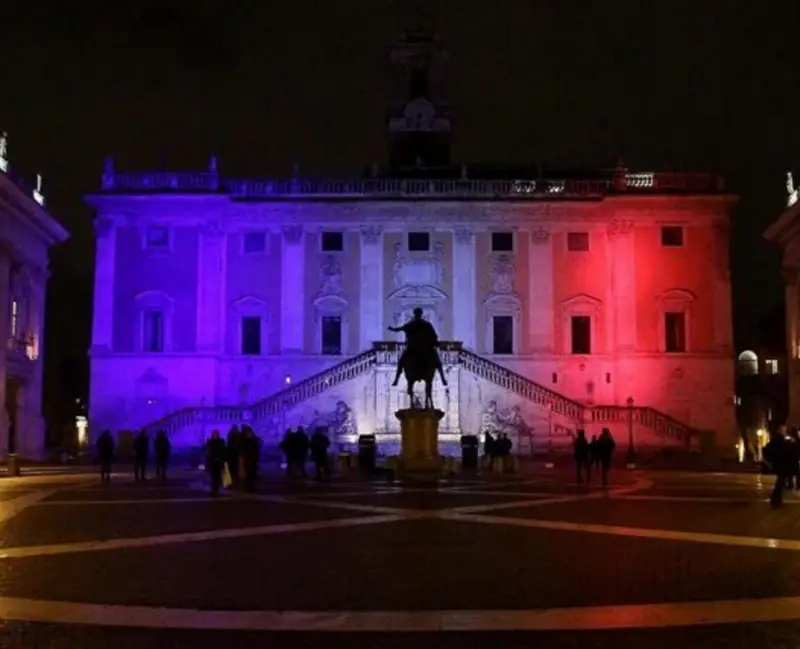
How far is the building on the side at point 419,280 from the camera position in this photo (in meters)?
57.4

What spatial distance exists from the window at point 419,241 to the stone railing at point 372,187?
2128 mm

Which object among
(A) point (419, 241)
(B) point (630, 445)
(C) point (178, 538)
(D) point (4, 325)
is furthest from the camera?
(A) point (419, 241)

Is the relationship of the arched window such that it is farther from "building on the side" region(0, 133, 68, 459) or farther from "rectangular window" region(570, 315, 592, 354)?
"building on the side" region(0, 133, 68, 459)

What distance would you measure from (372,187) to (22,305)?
64.0 ft

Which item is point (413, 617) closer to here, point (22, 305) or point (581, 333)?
point (22, 305)

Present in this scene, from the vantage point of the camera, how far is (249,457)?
28.0m

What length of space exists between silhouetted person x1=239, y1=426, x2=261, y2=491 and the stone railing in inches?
1222

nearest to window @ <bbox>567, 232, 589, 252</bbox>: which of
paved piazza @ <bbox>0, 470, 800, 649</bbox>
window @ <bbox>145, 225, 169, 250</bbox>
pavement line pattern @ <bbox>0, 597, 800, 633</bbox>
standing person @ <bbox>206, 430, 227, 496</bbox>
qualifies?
window @ <bbox>145, 225, 169, 250</bbox>

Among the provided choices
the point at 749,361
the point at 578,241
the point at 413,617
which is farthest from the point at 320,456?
the point at 749,361

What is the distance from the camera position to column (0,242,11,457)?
4572cm

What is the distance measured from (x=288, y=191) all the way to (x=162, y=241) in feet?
24.7

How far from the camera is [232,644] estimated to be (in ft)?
27.2

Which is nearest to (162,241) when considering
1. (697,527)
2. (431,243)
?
(431,243)

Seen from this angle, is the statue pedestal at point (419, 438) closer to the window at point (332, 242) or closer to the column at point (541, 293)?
the column at point (541, 293)
